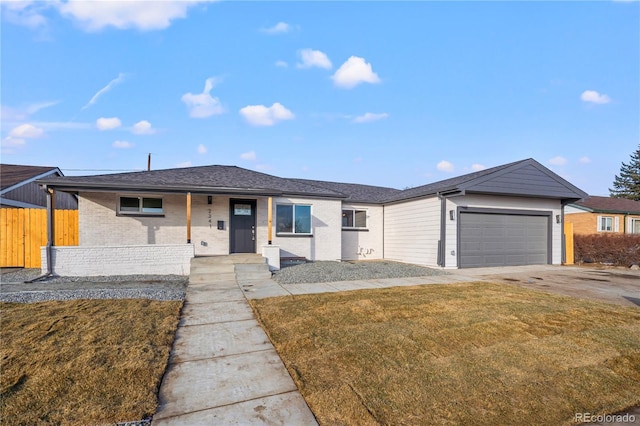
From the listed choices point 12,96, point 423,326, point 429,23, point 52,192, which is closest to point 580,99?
point 429,23

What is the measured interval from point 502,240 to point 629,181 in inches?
2023

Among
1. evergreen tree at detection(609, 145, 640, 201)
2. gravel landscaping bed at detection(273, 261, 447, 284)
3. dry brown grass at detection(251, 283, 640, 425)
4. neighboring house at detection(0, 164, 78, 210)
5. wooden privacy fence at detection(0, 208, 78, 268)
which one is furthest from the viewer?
evergreen tree at detection(609, 145, 640, 201)

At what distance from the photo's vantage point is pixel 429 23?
11312 mm

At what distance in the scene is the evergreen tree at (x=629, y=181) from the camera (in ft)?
146

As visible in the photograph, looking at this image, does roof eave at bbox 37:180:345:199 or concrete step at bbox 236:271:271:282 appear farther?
roof eave at bbox 37:180:345:199

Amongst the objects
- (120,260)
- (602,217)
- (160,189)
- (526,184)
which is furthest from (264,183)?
(602,217)

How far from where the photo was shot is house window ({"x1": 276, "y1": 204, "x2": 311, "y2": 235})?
1289cm

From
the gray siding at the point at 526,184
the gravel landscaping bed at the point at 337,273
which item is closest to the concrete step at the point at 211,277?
the gravel landscaping bed at the point at 337,273

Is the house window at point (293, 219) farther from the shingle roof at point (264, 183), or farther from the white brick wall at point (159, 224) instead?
the white brick wall at point (159, 224)

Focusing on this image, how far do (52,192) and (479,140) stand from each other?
20334 mm

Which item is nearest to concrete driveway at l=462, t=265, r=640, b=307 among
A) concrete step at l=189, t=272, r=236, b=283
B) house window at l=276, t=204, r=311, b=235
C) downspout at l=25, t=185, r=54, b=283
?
house window at l=276, t=204, r=311, b=235

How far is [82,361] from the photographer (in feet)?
11.0

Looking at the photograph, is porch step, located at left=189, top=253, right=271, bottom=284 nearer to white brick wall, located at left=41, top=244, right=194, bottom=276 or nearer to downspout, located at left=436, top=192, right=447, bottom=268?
white brick wall, located at left=41, top=244, right=194, bottom=276

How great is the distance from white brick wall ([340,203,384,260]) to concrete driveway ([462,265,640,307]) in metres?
4.98
